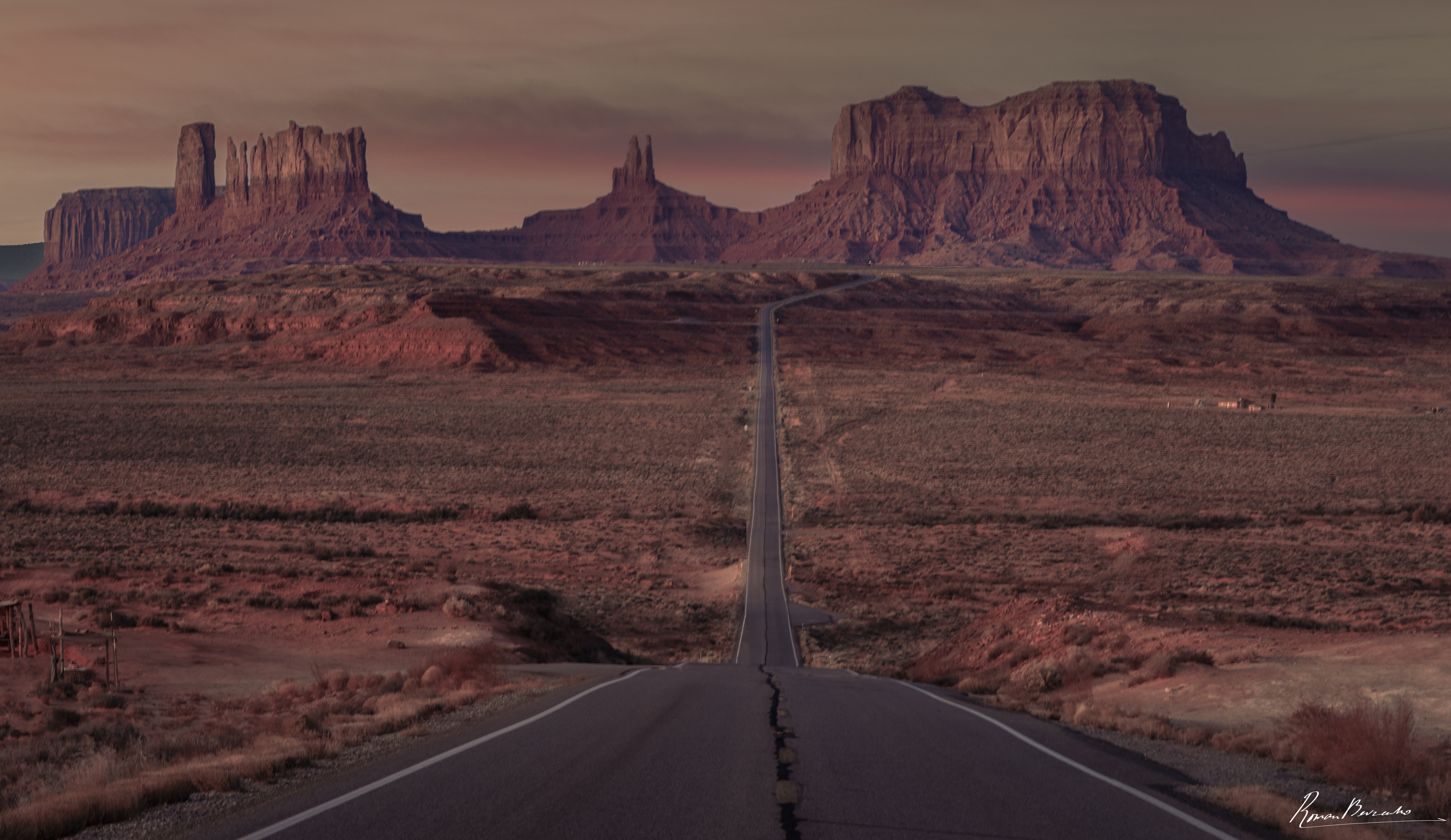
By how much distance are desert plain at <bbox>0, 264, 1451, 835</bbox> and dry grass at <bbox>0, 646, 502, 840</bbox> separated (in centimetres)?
13

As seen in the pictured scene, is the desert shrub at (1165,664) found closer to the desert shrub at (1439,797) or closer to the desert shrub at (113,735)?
the desert shrub at (1439,797)

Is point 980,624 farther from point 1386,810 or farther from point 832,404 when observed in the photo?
point 832,404

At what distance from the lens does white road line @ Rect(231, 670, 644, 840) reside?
6816 millimetres

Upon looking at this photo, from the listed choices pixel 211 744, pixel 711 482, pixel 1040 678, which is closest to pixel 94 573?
pixel 211 744

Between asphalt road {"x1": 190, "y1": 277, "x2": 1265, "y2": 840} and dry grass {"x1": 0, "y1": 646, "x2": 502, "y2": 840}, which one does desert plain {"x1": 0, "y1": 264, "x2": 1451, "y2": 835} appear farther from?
asphalt road {"x1": 190, "y1": 277, "x2": 1265, "y2": 840}

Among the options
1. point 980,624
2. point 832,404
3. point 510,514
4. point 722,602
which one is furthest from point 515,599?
point 832,404

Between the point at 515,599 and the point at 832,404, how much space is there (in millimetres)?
56243

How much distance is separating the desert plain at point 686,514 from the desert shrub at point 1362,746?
4.60ft

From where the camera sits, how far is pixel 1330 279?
184000 mm

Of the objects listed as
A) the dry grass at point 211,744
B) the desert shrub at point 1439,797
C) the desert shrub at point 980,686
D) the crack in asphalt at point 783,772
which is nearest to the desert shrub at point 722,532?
the desert shrub at point 980,686

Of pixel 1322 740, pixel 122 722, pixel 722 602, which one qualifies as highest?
pixel 1322 740

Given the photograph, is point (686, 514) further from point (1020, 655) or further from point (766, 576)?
point (1020, 655)

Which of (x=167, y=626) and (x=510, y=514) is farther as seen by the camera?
(x=510, y=514)
